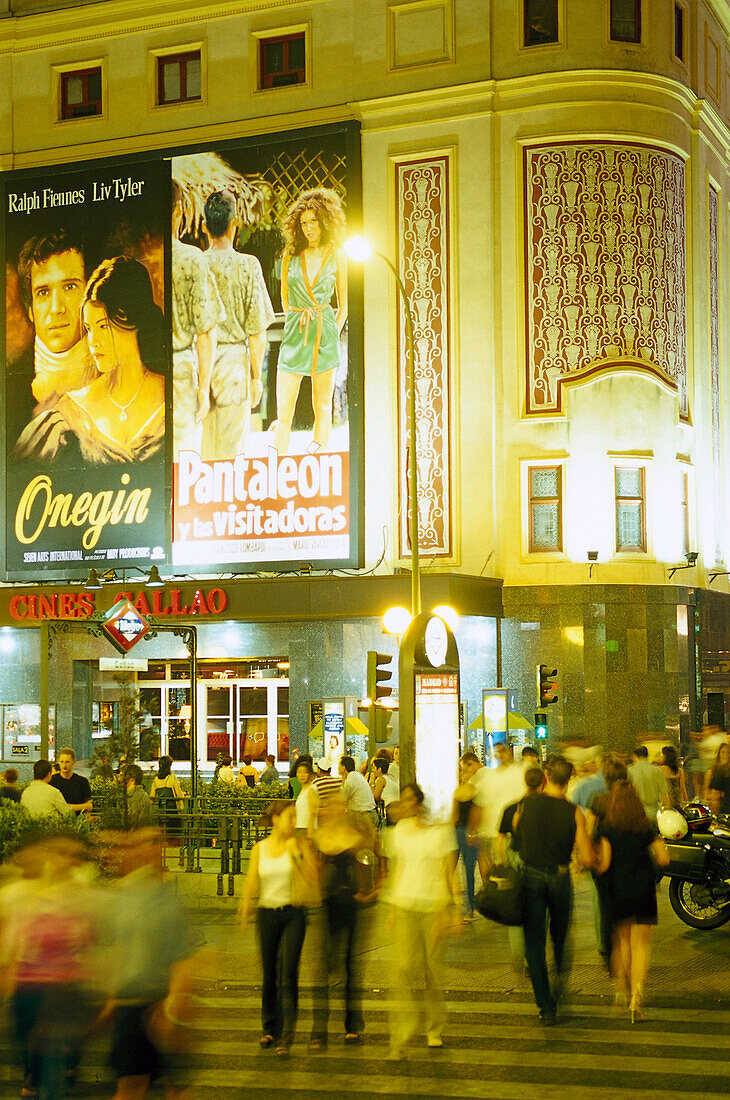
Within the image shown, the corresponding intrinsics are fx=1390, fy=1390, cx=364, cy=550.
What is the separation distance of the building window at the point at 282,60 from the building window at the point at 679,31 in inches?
343

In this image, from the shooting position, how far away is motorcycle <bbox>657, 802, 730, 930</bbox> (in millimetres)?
14844

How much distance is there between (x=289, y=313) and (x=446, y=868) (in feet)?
74.8

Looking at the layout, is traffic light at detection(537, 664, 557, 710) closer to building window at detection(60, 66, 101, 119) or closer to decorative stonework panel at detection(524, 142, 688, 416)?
decorative stonework panel at detection(524, 142, 688, 416)

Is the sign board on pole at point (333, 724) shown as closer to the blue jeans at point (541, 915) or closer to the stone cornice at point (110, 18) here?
the stone cornice at point (110, 18)

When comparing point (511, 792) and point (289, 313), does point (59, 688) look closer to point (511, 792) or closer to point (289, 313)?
point (289, 313)

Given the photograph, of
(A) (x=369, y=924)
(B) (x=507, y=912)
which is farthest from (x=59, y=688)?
(B) (x=507, y=912)

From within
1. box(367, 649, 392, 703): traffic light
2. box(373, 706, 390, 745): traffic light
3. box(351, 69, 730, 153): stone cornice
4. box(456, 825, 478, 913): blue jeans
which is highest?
box(351, 69, 730, 153): stone cornice

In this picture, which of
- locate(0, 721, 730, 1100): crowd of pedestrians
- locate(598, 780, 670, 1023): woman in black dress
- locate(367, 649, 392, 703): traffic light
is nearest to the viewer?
locate(0, 721, 730, 1100): crowd of pedestrians

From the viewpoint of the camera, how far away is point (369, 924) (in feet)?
54.0

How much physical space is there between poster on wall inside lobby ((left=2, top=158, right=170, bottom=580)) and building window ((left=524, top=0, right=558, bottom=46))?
9.11 m

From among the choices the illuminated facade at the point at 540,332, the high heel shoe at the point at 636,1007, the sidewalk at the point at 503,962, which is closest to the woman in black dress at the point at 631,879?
the high heel shoe at the point at 636,1007

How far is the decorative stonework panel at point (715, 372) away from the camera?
113 feet

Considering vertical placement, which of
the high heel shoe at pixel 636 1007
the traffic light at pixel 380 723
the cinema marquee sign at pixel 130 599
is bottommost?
the high heel shoe at pixel 636 1007

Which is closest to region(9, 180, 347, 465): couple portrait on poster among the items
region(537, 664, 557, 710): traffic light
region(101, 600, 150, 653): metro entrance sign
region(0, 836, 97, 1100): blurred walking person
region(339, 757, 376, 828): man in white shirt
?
region(537, 664, 557, 710): traffic light
